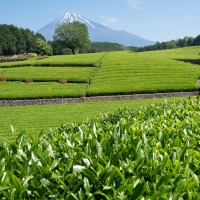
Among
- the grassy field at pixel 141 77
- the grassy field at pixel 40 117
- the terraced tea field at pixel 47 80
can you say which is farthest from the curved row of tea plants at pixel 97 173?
the grassy field at pixel 141 77

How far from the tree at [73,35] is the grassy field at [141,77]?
40.3 meters

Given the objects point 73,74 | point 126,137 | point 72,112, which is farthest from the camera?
point 73,74

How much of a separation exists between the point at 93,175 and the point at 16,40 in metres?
103

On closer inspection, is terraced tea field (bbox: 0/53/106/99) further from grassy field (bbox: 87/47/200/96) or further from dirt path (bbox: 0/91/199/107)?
grassy field (bbox: 87/47/200/96)

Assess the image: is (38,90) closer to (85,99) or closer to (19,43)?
(85,99)

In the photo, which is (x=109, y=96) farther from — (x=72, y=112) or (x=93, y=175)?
(x=93, y=175)

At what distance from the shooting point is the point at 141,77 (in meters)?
29.7

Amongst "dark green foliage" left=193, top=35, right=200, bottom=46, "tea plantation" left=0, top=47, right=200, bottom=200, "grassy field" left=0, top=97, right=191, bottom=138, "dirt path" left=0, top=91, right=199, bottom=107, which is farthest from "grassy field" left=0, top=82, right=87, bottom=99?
"dark green foliage" left=193, top=35, right=200, bottom=46

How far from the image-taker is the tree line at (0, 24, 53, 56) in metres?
94.1

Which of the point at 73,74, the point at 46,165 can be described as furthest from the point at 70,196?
the point at 73,74

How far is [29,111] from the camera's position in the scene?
19.4 metres

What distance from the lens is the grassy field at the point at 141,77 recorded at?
25.2 meters

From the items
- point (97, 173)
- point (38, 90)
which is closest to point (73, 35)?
point (38, 90)

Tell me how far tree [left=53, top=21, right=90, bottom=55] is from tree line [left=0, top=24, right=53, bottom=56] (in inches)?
749
